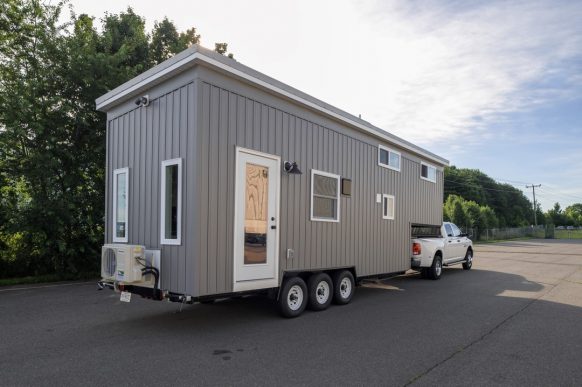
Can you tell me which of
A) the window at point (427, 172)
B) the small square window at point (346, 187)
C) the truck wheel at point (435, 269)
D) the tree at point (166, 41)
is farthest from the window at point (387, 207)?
the tree at point (166, 41)

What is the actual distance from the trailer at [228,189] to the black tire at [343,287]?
20 mm

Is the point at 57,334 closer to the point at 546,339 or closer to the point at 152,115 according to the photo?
the point at 152,115

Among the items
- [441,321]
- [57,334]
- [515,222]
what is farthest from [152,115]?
[515,222]

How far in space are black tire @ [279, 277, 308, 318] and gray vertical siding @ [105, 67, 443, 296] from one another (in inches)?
11.4

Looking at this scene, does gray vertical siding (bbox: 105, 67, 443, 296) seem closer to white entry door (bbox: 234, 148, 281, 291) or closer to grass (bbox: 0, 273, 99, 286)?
white entry door (bbox: 234, 148, 281, 291)

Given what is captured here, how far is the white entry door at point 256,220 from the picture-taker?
6.32 meters

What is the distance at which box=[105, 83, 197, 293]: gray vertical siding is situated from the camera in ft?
19.1

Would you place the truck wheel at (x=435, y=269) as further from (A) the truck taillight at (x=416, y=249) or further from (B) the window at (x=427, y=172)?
(B) the window at (x=427, y=172)

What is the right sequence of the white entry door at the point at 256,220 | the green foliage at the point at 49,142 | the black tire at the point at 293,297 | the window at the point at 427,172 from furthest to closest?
the window at the point at 427,172 < the green foliage at the point at 49,142 < the black tire at the point at 293,297 < the white entry door at the point at 256,220

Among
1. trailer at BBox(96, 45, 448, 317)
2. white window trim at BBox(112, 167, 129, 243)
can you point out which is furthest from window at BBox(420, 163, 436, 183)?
white window trim at BBox(112, 167, 129, 243)

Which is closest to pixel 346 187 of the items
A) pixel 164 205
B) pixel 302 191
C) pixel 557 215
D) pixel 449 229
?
pixel 302 191

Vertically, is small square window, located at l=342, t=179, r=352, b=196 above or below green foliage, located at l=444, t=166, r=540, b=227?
below

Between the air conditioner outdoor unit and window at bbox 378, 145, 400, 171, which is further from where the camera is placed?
window at bbox 378, 145, 400, 171

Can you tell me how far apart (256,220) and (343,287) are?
2.79m
